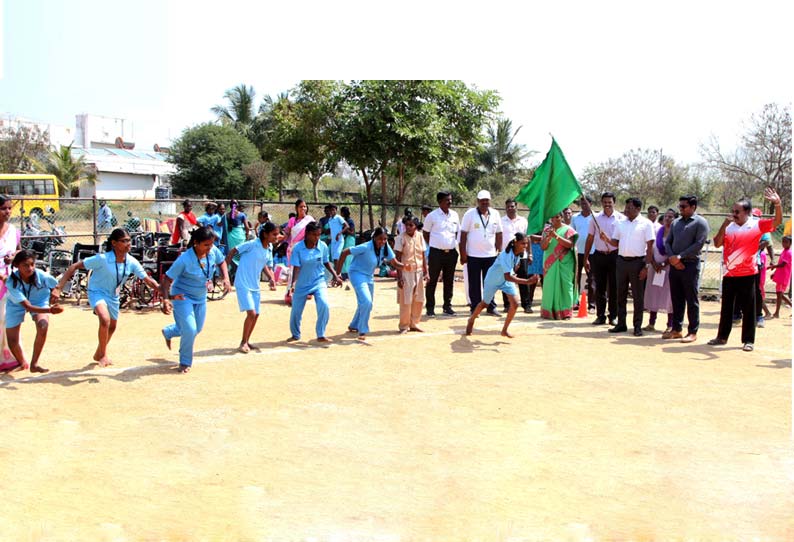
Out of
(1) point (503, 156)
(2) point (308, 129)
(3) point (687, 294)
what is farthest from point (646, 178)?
(3) point (687, 294)

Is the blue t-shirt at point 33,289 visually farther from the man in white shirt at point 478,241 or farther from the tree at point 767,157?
the tree at point 767,157

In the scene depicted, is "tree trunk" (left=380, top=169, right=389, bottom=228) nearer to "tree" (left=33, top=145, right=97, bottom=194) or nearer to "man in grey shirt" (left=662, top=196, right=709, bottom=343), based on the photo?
"man in grey shirt" (left=662, top=196, right=709, bottom=343)

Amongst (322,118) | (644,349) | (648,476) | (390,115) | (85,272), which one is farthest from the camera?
(322,118)

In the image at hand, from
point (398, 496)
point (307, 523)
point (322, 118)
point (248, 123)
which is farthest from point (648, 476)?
point (248, 123)

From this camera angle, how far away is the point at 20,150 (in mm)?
47406

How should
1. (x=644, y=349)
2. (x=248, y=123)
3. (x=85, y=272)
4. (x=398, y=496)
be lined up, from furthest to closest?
(x=248, y=123), (x=85, y=272), (x=644, y=349), (x=398, y=496)

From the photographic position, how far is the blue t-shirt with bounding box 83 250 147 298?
802 centimetres

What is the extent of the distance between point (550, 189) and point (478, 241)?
1.39 m

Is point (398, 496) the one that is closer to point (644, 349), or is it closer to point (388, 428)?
point (388, 428)

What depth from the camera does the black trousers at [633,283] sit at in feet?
36.3

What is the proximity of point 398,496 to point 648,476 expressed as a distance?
1789 millimetres

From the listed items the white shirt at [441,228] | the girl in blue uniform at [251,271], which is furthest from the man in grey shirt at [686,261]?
the girl in blue uniform at [251,271]

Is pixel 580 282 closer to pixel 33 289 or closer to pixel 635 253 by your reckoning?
pixel 635 253

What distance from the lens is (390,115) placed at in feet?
67.3
